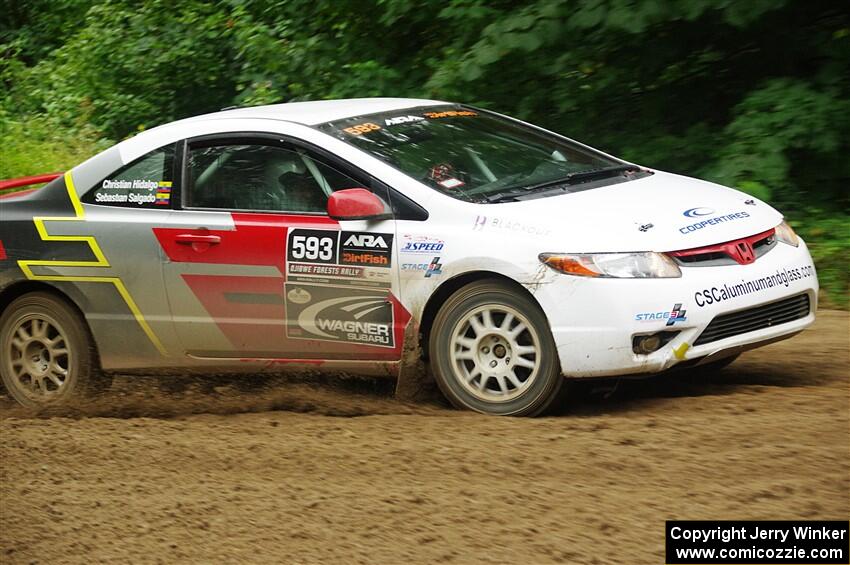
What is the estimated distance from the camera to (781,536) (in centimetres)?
415

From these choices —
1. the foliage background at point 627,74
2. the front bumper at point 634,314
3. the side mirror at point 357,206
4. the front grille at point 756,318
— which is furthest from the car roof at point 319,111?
the foliage background at point 627,74

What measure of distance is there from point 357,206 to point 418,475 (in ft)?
5.12

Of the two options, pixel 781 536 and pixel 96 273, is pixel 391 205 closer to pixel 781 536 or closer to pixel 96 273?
pixel 96 273

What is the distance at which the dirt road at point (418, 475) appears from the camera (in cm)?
438

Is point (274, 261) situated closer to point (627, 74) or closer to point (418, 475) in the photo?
point (418, 475)

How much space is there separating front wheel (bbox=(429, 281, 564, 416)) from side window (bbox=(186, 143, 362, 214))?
90cm

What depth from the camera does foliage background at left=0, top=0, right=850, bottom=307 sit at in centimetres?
907

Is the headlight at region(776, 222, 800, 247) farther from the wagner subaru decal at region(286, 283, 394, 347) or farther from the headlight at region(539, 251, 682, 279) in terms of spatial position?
the wagner subaru decal at region(286, 283, 394, 347)

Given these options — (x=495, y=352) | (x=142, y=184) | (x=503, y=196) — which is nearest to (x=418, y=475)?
(x=495, y=352)

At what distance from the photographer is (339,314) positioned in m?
6.25

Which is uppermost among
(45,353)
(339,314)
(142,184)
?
(142,184)

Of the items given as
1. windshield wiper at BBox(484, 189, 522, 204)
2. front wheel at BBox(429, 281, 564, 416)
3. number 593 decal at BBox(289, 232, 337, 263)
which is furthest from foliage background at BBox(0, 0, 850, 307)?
number 593 decal at BBox(289, 232, 337, 263)

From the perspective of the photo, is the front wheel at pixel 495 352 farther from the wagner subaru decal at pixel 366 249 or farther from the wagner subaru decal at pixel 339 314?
the wagner subaru decal at pixel 366 249

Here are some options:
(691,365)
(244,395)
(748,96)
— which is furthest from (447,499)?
(748,96)
